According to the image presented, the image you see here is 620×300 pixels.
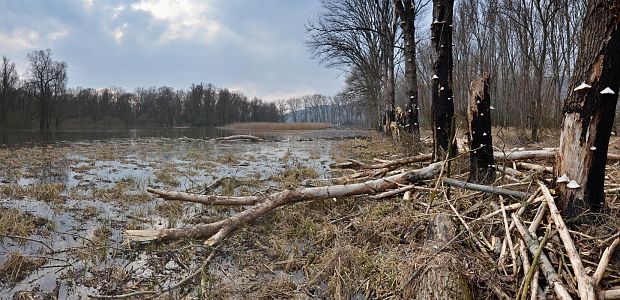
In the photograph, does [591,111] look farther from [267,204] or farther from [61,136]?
[61,136]

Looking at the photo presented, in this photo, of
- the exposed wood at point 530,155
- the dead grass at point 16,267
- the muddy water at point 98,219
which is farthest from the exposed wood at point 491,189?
the dead grass at point 16,267

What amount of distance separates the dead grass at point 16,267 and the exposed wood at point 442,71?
5583 mm

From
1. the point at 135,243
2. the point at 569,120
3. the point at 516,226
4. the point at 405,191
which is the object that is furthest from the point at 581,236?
the point at 135,243

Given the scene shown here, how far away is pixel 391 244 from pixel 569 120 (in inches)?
78.8

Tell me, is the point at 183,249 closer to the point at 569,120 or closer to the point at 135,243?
the point at 135,243

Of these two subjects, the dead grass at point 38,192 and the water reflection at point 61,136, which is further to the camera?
the water reflection at point 61,136

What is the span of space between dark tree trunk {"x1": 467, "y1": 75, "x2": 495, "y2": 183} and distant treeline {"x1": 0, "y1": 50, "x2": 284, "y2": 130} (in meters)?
66.9

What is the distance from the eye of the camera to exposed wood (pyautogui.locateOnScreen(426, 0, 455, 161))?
608cm

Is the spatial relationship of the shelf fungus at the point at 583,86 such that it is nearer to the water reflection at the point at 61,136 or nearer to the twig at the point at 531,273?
the twig at the point at 531,273

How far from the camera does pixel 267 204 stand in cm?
464

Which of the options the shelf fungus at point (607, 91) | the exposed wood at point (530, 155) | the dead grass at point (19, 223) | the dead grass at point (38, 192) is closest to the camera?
the shelf fungus at point (607, 91)

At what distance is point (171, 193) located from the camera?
16.0 ft

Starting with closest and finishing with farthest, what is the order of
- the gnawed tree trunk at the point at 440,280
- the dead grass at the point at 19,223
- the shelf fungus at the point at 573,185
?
the gnawed tree trunk at the point at 440,280
the shelf fungus at the point at 573,185
the dead grass at the point at 19,223

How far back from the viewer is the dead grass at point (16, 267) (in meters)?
3.33
